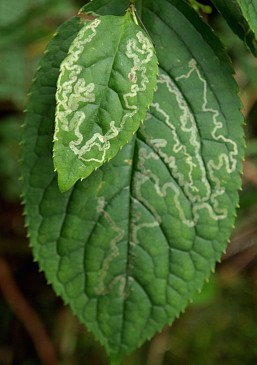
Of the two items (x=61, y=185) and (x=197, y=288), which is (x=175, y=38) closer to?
(x=61, y=185)

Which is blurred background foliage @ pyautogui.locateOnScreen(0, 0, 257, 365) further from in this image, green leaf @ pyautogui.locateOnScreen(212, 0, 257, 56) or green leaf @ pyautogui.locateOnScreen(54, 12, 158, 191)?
green leaf @ pyautogui.locateOnScreen(54, 12, 158, 191)

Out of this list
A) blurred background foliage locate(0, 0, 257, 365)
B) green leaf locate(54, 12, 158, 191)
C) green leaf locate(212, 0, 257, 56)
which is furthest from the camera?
blurred background foliage locate(0, 0, 257, 365)

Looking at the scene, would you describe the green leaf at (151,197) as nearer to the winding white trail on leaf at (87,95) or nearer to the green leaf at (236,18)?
the green leaf at (236,18)

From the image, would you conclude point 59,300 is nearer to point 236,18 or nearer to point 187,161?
point 187,161

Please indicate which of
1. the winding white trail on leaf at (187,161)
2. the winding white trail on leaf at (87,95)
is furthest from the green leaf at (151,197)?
the winding white trail on leaf at (87,95)

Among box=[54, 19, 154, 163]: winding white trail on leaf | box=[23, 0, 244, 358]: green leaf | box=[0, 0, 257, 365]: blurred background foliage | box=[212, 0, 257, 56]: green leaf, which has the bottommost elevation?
box=[0, 0, 257, 365]: blurred background foliage

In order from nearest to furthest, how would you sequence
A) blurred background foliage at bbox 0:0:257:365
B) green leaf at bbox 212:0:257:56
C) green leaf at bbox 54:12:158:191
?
green leaf at bbox 54:12:158:191 < green leaf at bbox 212:0:257:56 < blurred background foliage at bbox 0:0:257:365

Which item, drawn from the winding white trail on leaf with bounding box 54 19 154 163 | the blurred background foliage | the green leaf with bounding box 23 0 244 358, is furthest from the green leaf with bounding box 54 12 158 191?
the blurred background foliage
